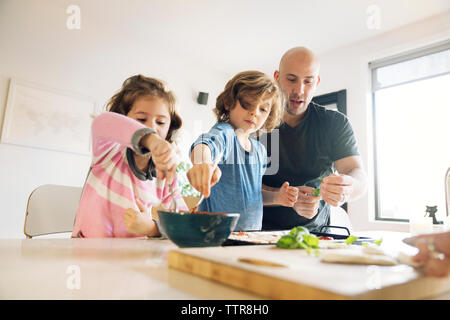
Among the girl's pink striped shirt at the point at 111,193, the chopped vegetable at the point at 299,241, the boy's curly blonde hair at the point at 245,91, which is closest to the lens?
the chopped vegetable at the point at 299,241

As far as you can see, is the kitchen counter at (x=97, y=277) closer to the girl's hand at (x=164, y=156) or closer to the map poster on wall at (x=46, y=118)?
the girl's hand at (x=164, y=156)

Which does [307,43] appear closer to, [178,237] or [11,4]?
[11,4]

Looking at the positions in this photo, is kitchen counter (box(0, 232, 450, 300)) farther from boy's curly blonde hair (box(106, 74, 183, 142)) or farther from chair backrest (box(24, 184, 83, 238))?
chair backrest (box(24, 184, 83, 238))

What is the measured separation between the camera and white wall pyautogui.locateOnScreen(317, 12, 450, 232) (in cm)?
302

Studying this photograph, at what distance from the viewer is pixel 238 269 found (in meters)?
A: 0.42

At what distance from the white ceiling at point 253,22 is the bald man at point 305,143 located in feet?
5.52

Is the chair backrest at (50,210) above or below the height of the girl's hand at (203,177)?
below

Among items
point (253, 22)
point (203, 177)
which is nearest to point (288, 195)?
point (203, 177)

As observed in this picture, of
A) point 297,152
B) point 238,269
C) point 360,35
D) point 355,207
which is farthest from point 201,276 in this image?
point 360,35

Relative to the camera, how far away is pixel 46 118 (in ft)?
9.56

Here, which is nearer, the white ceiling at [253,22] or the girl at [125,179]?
the girl at [125,179]

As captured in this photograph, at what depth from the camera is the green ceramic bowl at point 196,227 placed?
0.58 m

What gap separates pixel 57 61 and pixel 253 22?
1902 mm

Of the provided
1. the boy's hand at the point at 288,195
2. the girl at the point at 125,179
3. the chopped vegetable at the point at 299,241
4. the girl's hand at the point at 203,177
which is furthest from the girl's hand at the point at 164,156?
the boy's hand at the point at 288,195
